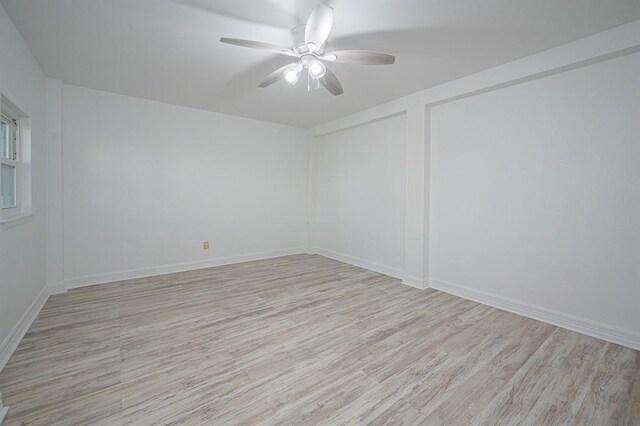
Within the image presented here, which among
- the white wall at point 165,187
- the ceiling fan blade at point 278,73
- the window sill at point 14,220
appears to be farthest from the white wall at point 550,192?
the window sill at point 14,220

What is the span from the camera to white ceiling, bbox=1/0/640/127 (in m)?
1.92

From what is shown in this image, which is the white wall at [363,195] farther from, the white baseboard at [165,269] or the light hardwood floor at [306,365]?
the light hardwood floor at [306,365]

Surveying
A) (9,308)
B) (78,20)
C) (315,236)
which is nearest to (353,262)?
(315,236)

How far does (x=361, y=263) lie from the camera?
15.0 ft

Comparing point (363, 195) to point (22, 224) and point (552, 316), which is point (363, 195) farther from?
point (22, 224)

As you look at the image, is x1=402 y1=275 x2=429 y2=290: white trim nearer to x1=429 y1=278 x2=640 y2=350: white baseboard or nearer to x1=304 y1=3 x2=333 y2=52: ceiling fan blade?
x1=429 y1=278 x2=640 y2=350: white baseboard

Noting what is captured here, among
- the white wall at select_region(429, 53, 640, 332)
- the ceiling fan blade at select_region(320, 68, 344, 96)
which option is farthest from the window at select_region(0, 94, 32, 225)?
the white wall at select_region(429, 53, 640, 332)

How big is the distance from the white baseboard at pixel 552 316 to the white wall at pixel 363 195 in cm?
91

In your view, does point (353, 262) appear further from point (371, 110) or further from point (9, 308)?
point (9, 308)

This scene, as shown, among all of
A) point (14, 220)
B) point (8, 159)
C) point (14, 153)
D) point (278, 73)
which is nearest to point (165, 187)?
point (14, 153)

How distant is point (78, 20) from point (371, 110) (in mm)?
3321

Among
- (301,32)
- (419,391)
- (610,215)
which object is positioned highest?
(301,32)

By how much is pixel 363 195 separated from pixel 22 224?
3.99 m

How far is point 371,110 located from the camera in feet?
13.5
